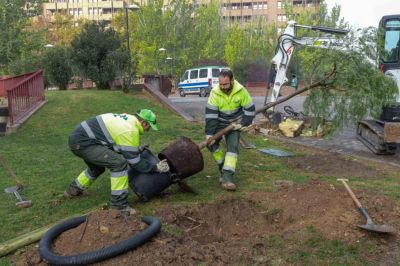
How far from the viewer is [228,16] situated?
8706 cm

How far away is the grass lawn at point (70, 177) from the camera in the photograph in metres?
5.12

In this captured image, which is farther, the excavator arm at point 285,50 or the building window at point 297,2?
the building window at point 297,2

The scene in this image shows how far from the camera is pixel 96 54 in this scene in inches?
680

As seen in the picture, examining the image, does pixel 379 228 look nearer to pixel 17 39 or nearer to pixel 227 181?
pixel 227 181

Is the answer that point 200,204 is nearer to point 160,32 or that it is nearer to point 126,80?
point 126,80

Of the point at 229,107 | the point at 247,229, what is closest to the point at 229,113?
the point at 229,107

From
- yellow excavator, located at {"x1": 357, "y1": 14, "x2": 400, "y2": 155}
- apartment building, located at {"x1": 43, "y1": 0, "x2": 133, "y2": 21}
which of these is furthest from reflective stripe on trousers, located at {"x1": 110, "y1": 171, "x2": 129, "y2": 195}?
apartment building, located at {"x1": 43, "y1": 0, "x2": 133, "y2": 21}

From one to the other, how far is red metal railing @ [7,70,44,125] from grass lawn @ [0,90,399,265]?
32 cm

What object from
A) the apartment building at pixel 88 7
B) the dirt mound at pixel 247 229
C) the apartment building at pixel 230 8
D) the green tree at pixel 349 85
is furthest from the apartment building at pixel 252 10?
the dirt mound at pixel 247 229

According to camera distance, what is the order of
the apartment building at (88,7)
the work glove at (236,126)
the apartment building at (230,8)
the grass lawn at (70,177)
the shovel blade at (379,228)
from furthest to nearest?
Result: the apartment building at (88,7) → the apartment building at (230,8) → the work glove at (236,126) → the grass lawn at (70,177) → the shovel blade at (379,228)

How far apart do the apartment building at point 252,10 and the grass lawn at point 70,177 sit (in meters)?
74.4

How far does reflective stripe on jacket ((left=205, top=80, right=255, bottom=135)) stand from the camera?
644cm

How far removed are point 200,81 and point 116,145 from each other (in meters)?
27.1

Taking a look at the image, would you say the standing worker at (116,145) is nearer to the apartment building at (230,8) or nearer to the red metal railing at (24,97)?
the red metal railing at (24,97)
